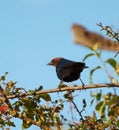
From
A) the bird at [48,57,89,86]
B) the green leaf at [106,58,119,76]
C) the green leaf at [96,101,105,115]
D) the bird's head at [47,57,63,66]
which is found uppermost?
the bird's head at [47,57,63,66]

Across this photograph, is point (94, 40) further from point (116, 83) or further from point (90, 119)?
point (116, 83)

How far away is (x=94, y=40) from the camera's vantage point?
5344 millimetres

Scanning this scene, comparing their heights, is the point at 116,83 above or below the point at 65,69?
below

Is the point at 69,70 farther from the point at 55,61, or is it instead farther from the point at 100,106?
the point at 100,106

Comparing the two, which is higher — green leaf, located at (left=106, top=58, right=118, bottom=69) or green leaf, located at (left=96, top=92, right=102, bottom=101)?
green leaf, located at (left=106, top=58, right=118, bottom=69)

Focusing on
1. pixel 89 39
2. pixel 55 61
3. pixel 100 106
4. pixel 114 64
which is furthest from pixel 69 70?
pixel 114 64

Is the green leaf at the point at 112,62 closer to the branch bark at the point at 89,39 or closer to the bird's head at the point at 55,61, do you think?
the branch bark at the point at 89,39

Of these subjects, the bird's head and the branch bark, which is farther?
the bird's head

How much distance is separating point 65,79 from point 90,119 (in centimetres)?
130

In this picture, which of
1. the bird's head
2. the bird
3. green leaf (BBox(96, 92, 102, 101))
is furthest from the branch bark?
green leaf (BBox(96, 92, 102, 101))

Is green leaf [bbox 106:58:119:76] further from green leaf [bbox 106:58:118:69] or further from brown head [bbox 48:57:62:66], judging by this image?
brown head [bbox 48:57:62:66]

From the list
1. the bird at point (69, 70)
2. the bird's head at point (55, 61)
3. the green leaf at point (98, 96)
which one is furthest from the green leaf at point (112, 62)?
the bird's head at point (55, 61)

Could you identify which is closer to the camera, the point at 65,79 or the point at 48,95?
the point at 48,95

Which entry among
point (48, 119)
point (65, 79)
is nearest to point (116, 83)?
point (48, 119)
